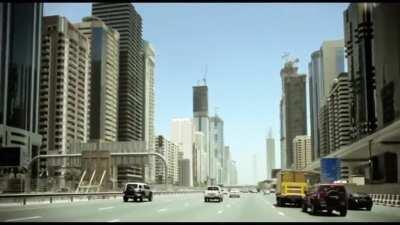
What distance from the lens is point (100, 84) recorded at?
153000mm

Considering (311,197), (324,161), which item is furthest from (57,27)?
(311,197)

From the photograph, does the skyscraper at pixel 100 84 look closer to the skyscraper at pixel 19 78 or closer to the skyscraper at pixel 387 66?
the skyscraper at pixel 19 78

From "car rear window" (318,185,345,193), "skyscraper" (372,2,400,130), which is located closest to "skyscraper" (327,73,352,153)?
"skyscraper" (372,2,400,130)

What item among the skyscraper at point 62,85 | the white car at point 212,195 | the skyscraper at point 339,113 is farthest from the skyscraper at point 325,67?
the white car at point 212,195

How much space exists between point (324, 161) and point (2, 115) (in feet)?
139

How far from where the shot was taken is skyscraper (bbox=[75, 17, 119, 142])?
14962 centimetres

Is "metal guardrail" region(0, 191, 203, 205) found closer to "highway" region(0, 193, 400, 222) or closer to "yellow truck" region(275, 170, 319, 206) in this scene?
"highway" region(0, 193, 400, 222)

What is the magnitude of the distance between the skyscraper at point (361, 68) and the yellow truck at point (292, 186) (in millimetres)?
17217

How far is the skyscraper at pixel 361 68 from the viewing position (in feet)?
228

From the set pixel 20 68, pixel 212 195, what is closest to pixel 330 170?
pixel 212 195

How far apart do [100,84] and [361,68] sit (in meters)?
81.3

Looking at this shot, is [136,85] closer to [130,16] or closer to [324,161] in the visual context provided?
[130,16]

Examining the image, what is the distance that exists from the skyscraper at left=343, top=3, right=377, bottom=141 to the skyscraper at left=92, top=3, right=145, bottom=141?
6707 centimetres

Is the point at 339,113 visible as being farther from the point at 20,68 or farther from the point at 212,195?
the point at 212,195
